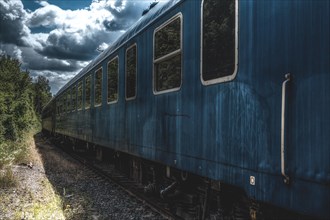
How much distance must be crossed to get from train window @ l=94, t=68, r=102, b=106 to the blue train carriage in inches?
140

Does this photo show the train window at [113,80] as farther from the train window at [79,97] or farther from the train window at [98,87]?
the train window at [79,97]

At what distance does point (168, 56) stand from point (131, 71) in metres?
1.93

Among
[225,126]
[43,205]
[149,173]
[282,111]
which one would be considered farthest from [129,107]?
[282,111]

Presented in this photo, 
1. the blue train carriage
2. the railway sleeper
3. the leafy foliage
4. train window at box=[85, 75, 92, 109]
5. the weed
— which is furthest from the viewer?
the leafy foliage

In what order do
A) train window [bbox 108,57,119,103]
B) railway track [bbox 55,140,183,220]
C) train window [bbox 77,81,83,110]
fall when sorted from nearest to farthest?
1. railway track [bbox 55,140,183,220]
2. train window [bbox 108,57,119,103]
3. train window [bbox 77,81,83,110]

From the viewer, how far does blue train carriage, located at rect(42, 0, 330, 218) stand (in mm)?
2689

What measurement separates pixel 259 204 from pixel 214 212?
1436 mm

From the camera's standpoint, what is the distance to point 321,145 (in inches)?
103

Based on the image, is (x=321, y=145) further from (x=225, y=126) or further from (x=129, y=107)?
(x=129, y=107)

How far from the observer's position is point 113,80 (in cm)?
838

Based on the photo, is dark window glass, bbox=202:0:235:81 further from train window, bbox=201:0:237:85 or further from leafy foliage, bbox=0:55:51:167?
leafy foliage, bbox=0:55:51:167

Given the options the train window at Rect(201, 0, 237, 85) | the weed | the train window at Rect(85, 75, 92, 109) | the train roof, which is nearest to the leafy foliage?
the weed

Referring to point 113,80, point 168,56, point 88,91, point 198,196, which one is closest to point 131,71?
point 113,80

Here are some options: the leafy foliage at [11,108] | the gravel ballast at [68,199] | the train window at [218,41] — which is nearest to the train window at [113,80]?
the gravel ballast at [68,199]
